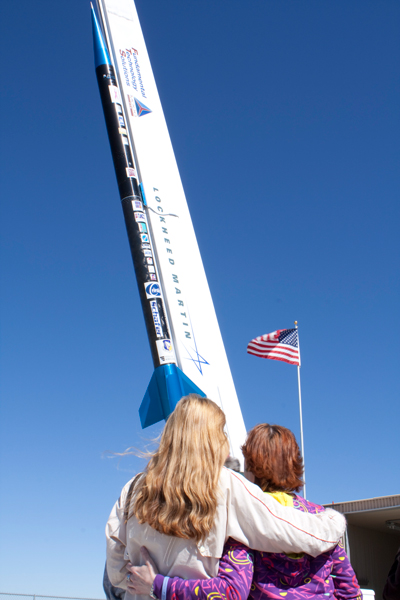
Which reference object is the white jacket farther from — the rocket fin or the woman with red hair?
the rocket fin

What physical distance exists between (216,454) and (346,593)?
0.83 m

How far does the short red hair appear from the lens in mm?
2162

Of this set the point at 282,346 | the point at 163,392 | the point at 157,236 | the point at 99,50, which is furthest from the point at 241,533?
the point at 99,50

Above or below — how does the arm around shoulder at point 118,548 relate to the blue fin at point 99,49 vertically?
below

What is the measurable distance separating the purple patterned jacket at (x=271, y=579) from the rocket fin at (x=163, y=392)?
15.5ft

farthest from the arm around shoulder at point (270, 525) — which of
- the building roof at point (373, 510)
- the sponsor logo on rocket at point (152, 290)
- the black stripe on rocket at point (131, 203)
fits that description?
the building roof at point (373, 510)

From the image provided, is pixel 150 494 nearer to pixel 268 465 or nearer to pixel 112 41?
pixel 268 465

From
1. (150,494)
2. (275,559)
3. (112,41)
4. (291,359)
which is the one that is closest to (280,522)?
(275,559)

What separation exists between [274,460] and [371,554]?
38.0 feet

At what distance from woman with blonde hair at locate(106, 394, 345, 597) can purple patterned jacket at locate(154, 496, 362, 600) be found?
0.16ft

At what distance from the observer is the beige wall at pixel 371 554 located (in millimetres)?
11305

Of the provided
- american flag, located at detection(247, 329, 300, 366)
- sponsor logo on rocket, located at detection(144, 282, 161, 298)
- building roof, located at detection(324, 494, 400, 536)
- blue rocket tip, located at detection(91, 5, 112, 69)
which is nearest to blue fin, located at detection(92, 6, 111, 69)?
blue rocket tip, located at detection(91, 5, 112, 69)

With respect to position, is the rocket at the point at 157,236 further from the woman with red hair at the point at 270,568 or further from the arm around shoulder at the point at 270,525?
the arm around shoulder at the point at 270,525

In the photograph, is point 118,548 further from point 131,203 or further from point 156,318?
point 131,203
